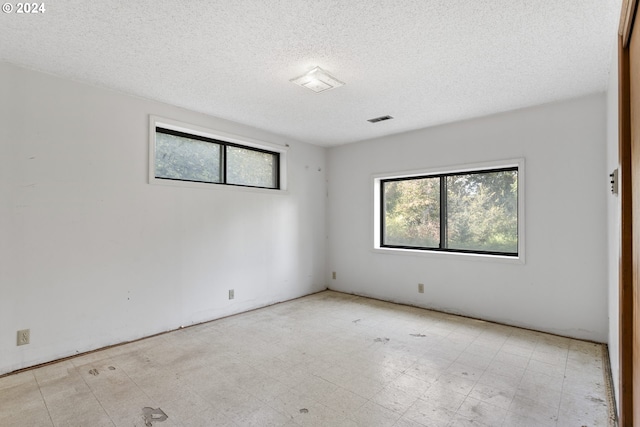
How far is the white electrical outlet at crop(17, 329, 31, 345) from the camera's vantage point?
97.2 inches

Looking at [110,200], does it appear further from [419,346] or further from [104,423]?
[419,346]

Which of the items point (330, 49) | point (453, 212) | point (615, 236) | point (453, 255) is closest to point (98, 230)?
point (330, 49)

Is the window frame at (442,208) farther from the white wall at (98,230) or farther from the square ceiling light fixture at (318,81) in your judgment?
the square ceiling light fixture at (318,81)

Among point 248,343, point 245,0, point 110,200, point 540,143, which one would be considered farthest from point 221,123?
point 540,143

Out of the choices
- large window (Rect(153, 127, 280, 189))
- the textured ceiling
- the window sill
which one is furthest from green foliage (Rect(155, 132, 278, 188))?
the window sill

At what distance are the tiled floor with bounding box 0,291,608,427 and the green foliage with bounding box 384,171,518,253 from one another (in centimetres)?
109

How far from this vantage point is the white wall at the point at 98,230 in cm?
248

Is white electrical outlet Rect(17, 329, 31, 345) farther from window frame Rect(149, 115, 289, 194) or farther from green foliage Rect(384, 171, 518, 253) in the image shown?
green foliage Rect(384, 171, 518, 253)

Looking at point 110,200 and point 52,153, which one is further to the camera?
point 110,200

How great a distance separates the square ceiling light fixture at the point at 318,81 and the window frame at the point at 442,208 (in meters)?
2.02

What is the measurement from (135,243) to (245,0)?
8.09 feet

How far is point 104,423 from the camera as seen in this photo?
184cm

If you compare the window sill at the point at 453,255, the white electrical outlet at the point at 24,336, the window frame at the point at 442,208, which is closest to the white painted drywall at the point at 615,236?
the window frame at the point at 442,208

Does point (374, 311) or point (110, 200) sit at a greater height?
point (110, 200)
